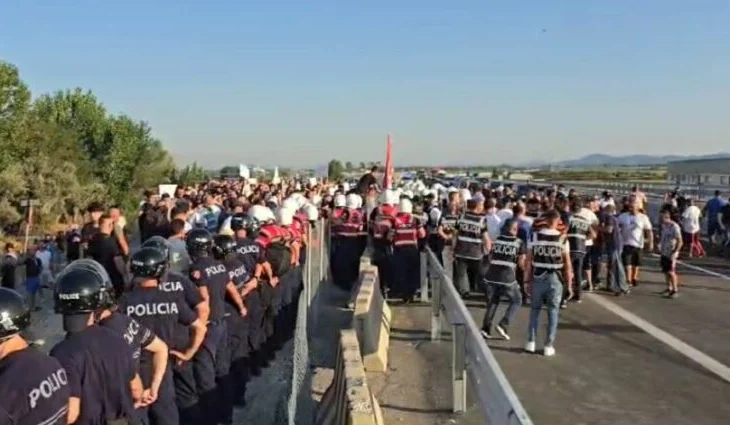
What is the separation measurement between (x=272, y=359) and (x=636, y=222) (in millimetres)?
7760

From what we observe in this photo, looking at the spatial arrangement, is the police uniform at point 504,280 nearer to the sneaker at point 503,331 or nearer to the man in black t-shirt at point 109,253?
the sneaker at point 503,331

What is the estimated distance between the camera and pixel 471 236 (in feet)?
43.7

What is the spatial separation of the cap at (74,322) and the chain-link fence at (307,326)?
2732mm

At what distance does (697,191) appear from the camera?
3278 centimetres

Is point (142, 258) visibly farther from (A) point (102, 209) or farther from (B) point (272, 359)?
(A) point (102, 209)

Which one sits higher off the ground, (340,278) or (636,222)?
(636,222)

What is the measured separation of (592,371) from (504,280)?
1.94 m

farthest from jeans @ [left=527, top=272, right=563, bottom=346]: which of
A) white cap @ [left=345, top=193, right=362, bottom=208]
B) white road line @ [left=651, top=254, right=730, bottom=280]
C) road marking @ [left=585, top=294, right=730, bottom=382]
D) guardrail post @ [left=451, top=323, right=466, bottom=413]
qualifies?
Result: white road line @ [left=651, top=254, right=730, bottom=280]

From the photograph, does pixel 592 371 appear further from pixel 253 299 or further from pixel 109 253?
pixel 109 253

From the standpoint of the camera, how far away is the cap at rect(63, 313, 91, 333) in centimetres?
457

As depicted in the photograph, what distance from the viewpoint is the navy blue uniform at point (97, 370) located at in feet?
14.7

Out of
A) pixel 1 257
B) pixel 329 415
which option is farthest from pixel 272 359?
pixel 1 257

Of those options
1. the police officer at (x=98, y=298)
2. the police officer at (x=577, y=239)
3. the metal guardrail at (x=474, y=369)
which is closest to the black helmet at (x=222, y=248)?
the metal guardrail at (x=474, y=369)

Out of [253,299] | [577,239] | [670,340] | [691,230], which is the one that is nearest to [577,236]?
[577,239]
